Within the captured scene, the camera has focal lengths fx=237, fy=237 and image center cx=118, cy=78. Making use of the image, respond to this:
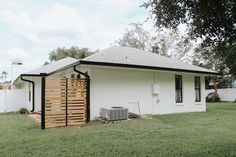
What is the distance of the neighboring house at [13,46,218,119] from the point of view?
11.2 metres

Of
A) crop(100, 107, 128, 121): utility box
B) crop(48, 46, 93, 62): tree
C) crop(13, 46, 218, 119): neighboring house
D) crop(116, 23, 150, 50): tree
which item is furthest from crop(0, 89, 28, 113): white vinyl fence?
→ crop(116, 23, 150, 50): tree

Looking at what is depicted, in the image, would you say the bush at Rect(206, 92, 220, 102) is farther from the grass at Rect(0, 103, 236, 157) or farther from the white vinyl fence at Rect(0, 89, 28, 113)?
the grass at Rect(0, 103, 236, 157)

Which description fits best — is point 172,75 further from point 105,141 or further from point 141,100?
point 105,141

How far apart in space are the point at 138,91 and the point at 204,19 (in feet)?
25.5

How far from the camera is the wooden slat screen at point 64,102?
917 centimetres

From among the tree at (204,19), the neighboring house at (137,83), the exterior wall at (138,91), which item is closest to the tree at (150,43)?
the neighboring house at (137,83)

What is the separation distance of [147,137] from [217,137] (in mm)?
2033

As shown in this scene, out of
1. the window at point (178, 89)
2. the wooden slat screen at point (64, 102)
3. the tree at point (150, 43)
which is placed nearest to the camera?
the wooden slat screen at point (64, 102)

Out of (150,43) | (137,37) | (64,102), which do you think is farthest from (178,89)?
(137,37)

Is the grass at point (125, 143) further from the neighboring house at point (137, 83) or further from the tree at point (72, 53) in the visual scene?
the tree at point (72, 53)

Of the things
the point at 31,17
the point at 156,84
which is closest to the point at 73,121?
the point at 156,84

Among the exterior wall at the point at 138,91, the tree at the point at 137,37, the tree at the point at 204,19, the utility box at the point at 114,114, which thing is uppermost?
the tree at the point at 137,37

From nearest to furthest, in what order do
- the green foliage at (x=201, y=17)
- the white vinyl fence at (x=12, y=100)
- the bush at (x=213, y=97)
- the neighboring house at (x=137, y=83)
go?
the green foliage at (x=201, y=17) < the neighboring house at (x=137, y=83) < the white vinyl fence at (x=12, y=100) < the bush at (x=213, y=97)

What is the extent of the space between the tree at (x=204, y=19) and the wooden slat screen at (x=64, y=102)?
511cm
